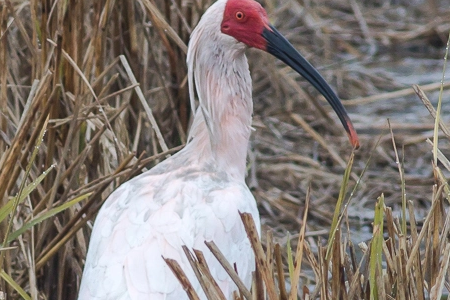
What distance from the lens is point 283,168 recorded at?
17.3ft

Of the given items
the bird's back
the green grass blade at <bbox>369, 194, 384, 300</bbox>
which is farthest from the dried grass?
the bird's back

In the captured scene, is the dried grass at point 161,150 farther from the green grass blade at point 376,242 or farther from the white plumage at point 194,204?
the white plumage at point 194,204

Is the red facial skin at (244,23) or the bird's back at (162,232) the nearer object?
the bird's back at (162,232)

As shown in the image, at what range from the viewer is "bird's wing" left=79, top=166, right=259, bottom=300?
266 centimetres

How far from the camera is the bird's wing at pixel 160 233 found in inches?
105

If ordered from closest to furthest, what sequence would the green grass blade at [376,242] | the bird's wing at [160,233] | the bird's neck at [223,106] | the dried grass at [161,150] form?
the green grass blade at [376,242]
the dried grass at [161,150]
the bird's wing at [160,233]
the bird's neck at [223,106]

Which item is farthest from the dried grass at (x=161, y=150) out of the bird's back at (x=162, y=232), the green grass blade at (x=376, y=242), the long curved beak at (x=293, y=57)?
the long curved beak at (x=293, y=57)

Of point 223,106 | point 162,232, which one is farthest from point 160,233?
point 223,106

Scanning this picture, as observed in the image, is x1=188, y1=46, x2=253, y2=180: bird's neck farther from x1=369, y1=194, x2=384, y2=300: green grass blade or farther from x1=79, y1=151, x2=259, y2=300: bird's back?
x1=369, y1=194, x2=384, y2=300: green grass blade

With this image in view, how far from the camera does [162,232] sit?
2.80 m

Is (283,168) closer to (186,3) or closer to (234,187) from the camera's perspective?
(186,3)

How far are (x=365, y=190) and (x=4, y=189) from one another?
266 cm

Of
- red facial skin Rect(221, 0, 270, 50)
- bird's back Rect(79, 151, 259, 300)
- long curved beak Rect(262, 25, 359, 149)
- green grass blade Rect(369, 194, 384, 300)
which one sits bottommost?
bird's back Rect(79, 151, 259, 300)

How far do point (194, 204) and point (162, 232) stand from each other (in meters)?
0.17
